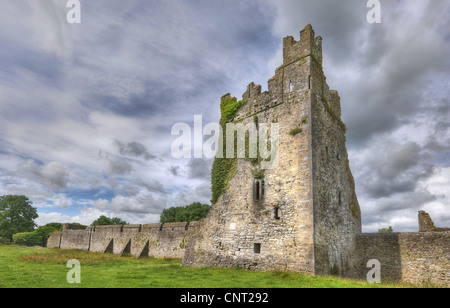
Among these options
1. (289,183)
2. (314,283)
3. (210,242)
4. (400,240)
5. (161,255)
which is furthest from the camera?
(161,255)

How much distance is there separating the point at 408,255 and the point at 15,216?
61617 mm

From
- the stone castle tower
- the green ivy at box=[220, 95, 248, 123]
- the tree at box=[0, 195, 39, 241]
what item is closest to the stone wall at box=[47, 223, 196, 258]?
the stone castle tower

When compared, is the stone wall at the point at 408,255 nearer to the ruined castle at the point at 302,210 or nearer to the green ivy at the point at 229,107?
the ruined castle at the point at 302,210

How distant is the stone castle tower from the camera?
13.3m

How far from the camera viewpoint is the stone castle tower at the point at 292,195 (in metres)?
13.3

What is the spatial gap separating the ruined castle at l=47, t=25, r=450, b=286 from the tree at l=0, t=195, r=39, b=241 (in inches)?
1915

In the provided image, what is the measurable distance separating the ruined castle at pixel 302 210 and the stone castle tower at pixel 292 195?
0.16 feet

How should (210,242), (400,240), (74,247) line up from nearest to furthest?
(400,240) < (210,242) < (74,247)

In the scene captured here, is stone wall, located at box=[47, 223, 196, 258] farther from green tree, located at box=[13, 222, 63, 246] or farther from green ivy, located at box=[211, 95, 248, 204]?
green tree, located at box=[13, 222, 63, 246]

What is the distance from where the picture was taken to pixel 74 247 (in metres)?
36.5

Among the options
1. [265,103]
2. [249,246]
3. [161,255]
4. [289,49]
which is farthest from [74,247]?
[289,49]

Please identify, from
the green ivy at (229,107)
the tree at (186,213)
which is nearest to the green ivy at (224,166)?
the green ivy at (229,107)

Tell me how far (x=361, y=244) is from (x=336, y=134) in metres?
6.94
